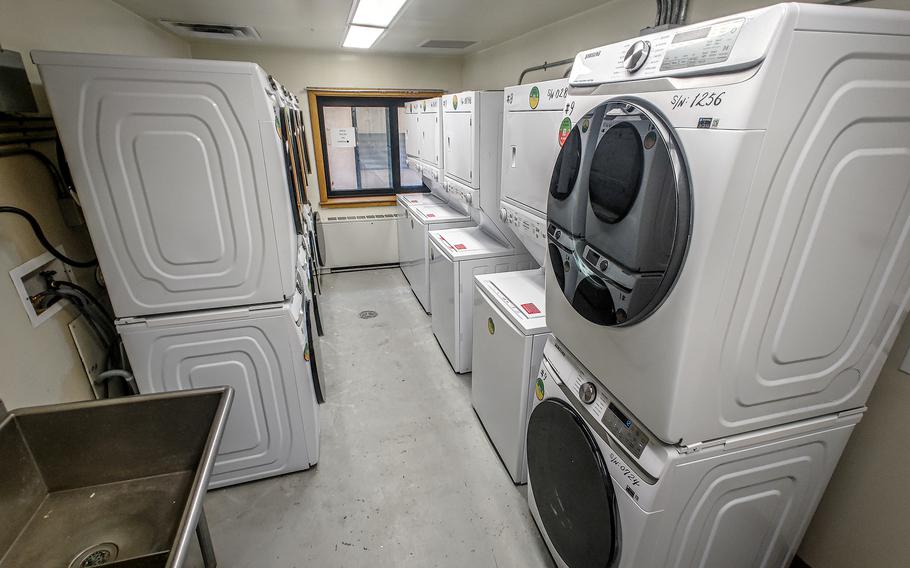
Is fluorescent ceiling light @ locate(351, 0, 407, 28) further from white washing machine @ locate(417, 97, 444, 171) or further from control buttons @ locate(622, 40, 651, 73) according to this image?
control buttons @ locate(622, 40, 651, 73)

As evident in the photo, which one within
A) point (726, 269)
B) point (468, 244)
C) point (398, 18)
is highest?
point (398, 18)

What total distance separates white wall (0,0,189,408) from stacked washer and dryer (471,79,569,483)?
5.66ft

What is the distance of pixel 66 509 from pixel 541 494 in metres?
A: 1.56

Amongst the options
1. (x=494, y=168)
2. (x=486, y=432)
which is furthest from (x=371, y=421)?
(x=494, y=168)

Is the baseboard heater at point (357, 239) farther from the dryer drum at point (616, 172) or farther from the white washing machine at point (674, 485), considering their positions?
the dryer drum at point (616, 172)

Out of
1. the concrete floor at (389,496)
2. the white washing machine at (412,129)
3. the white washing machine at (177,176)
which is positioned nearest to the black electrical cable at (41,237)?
the white washing machine at (177,176)

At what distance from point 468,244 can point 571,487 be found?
1827 mm

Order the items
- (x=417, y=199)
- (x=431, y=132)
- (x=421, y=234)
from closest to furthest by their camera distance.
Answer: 1. (x=431, y=132)
2. (x=421, y=234)
3. (x=417, y=199)

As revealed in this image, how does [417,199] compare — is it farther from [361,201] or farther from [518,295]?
[518,295]

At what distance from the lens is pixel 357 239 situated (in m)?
4.86

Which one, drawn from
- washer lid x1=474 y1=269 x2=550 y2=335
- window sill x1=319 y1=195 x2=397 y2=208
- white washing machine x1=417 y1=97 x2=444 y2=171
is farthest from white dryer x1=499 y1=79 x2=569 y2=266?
window sill x1=319 y1=195 x2=397 y2=208

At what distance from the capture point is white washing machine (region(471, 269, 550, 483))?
1.73m

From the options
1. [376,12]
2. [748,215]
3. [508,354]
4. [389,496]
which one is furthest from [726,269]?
[376,12]

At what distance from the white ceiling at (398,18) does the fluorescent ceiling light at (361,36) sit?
74 millimetres
